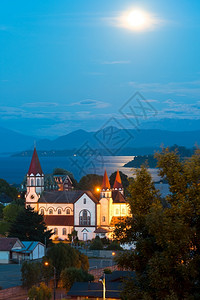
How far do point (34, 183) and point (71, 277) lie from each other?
35.1 m

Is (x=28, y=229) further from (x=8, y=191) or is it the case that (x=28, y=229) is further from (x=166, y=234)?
(x=166, y=234)

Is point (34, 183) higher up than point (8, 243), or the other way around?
point (34, 183)

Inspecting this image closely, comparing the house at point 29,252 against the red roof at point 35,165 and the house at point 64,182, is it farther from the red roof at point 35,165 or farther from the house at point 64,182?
the house at point 64,182

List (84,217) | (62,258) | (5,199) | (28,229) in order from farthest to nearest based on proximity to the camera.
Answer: (5,199) → (84,217) → (28,229) → (62,258)

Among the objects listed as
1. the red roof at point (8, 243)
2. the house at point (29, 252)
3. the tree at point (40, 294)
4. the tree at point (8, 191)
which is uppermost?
the tree at point (8, 191)

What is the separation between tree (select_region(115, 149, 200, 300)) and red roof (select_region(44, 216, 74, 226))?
4919 cm

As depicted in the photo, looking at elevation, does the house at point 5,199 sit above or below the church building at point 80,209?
above

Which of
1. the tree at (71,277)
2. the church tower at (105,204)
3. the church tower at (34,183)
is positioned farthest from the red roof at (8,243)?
the church tower at (34,183)

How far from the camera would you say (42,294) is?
28688 millimetres

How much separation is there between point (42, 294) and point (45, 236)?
2368 centimetres

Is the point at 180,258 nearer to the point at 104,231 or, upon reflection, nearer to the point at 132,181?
the point at 132,181

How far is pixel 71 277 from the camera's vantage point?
32.9 m

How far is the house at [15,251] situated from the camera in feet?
156

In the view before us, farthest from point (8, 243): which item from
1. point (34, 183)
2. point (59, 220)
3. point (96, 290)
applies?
point (96, 290)
